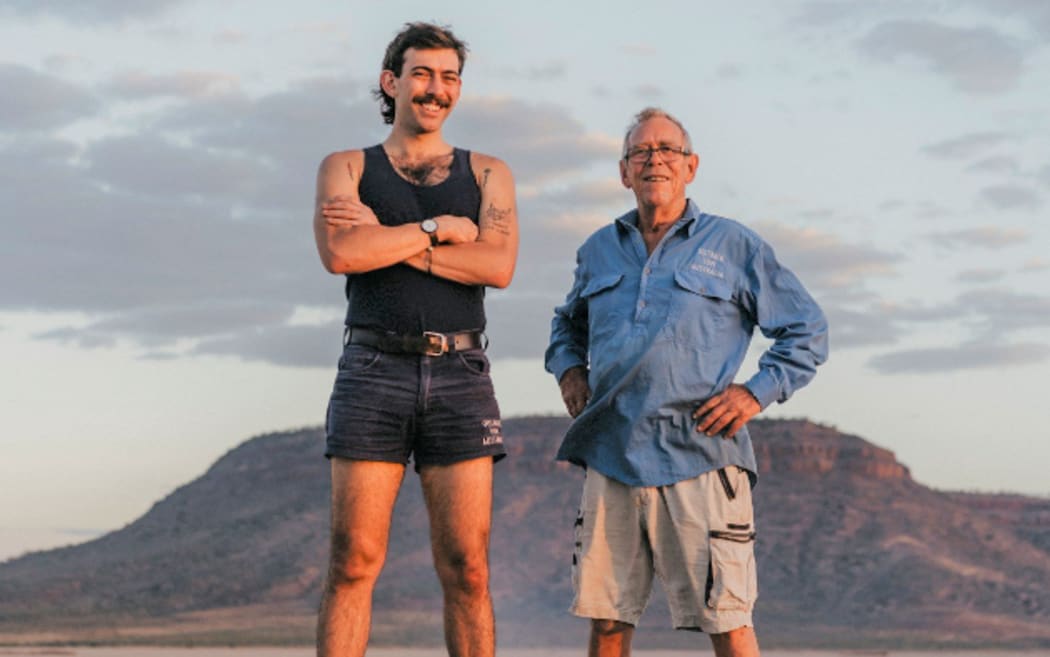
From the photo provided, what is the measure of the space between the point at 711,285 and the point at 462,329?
1.04m

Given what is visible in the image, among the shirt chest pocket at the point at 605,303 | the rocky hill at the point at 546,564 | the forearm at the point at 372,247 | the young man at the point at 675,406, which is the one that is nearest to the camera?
the forearm at the point at 372,247

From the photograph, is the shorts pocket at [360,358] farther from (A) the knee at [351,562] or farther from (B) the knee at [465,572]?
(B) the knee at [465,572]

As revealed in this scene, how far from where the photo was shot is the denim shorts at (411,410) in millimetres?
6816

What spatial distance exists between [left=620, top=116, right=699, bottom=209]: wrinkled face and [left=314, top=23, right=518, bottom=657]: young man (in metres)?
0.57

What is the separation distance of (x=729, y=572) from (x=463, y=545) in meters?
1.07

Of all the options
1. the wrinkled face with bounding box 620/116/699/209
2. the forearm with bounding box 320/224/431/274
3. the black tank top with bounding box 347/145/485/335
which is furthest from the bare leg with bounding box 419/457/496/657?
the wrinkled face with bounding box 620/116/699/209

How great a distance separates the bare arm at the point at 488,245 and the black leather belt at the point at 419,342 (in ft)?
0.78

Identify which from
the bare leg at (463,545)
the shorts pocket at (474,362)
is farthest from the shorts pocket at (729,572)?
the shorts pocket at (474,362)

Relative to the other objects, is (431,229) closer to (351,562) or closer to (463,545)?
(463,545)

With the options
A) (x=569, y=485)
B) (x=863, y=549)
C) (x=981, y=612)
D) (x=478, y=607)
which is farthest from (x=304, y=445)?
(x=478, y=607)

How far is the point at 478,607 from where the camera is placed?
6.96m

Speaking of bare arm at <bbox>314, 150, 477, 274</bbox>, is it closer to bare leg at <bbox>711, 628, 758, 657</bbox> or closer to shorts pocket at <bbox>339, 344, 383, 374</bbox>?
shorts pocket at <bbox>339, 344, 383, 374</bbox>

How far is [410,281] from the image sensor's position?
22.6 ft

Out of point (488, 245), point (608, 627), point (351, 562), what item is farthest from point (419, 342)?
point (608, 627)
